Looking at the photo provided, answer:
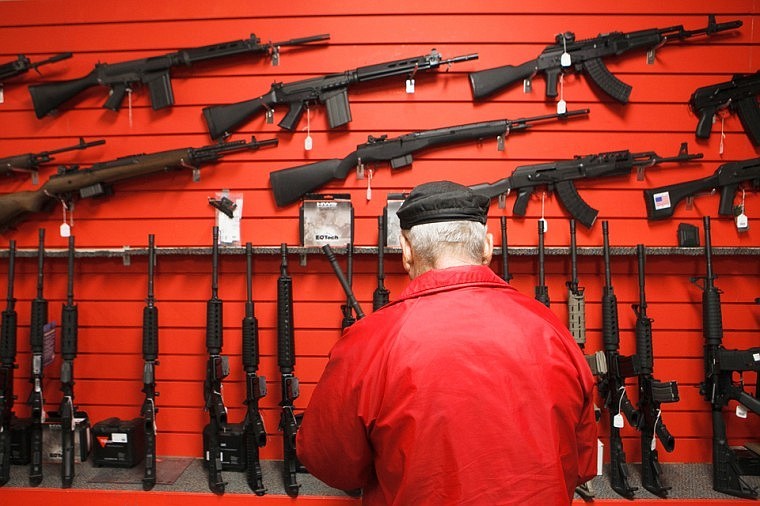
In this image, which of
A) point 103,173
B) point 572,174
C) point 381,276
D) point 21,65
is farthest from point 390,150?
point 21,65

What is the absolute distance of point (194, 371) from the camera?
3.26m

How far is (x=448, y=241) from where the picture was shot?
1.33 metres

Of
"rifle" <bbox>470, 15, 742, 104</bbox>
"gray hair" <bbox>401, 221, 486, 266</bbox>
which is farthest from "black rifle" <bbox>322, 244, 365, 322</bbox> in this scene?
"gray hair" <bbox>401, 221, 486, 266</bbox>

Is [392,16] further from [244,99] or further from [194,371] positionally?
[194,371]

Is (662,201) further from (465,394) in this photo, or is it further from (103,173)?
(103,173)

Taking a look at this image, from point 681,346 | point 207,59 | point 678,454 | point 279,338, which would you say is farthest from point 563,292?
point 207,59

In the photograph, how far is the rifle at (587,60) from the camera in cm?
308

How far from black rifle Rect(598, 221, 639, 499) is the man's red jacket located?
1699 millimetres

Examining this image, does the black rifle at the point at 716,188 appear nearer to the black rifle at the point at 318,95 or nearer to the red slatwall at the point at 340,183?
the red slatwall at the point at 340,183

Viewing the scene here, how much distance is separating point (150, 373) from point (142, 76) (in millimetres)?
1786

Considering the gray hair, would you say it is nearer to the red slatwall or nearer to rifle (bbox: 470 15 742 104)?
the red slatwall

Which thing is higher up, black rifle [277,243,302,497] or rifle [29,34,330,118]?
rifle [29,34,330,118]

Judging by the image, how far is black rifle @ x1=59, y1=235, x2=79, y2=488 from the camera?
9.27 feet

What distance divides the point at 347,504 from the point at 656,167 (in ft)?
8.59
